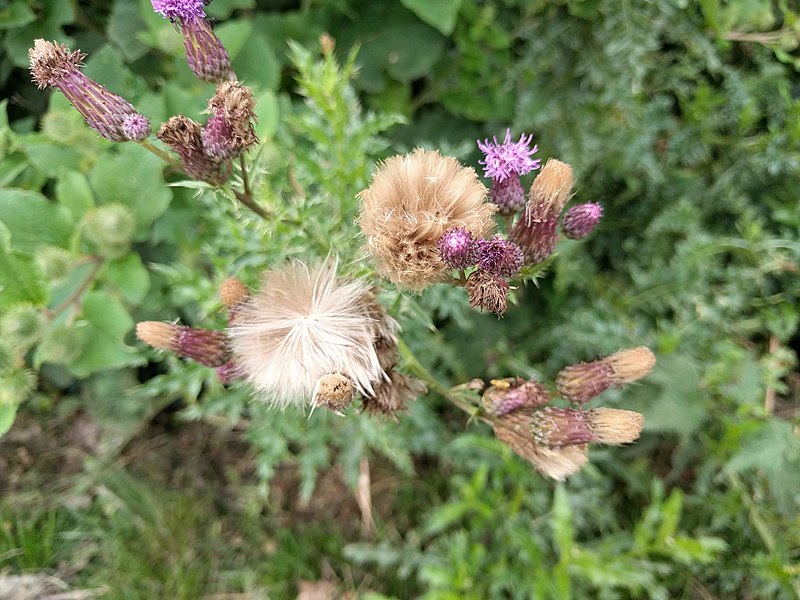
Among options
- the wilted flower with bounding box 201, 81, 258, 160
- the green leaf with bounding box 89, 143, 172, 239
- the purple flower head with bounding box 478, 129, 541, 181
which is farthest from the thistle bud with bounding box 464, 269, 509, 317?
the green leaf with bounding box 89, 143, 172, 239

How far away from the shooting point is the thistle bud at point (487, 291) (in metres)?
1.19

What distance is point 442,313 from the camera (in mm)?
2076

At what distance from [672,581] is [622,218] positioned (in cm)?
163

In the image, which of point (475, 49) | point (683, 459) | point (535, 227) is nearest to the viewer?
point (535, 227)

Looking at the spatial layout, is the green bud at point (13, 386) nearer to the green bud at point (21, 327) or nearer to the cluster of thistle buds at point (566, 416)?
the green bud at point (21, 327)

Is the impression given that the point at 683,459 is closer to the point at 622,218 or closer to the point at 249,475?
the point at 622,218

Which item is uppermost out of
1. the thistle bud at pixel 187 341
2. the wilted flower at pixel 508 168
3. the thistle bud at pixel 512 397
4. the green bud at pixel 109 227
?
the green bud at pixel 109 227

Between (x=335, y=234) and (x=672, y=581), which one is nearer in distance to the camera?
(x=335, y=234)

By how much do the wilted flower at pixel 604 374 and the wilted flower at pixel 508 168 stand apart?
0.42m

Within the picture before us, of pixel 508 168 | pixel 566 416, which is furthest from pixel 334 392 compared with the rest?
pixel 508 168

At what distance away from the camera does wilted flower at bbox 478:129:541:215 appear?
140cm

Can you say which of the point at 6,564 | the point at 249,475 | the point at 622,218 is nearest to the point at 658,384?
the point at 622,218

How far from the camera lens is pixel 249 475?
3033 mm

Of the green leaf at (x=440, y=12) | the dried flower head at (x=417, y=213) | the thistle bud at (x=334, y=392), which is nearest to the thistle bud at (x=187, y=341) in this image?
the thistle bud at (x=334, y=392)
